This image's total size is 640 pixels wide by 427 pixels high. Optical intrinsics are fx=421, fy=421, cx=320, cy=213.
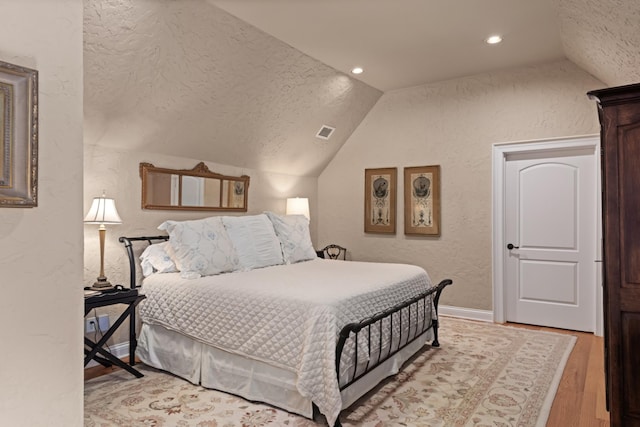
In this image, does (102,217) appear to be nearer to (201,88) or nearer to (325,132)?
(201,88)

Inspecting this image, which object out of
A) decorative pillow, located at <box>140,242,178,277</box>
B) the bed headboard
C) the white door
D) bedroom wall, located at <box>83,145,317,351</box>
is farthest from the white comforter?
the white door

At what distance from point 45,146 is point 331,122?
12.8ft

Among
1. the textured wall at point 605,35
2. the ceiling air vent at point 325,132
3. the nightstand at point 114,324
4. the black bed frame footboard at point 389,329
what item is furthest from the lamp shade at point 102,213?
the textured wall at point 605,35

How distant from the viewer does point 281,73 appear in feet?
13.1

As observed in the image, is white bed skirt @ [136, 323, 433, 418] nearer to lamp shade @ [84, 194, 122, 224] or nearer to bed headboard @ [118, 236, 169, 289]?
bed headboard @ [118, 236, 169, 289]

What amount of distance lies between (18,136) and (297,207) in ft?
12.8

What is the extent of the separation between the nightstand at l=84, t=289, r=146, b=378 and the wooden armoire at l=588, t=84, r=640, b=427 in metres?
2.96

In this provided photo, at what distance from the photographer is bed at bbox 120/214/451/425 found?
241cm

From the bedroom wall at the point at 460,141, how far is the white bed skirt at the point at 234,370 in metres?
1.62

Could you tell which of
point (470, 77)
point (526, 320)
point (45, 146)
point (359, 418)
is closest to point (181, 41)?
point (45, 146)

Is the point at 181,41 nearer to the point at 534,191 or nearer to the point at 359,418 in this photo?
the point at 359,418

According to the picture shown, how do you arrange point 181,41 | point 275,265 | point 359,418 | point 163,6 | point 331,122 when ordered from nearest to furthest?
point 359,418, point 163,6, point 181,41, point 275,265, point 331,122

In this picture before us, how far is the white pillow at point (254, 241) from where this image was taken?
3.73 metres

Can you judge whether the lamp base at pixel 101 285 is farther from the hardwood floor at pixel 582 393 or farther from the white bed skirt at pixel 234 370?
the hardwood floor at pixel 582 393
